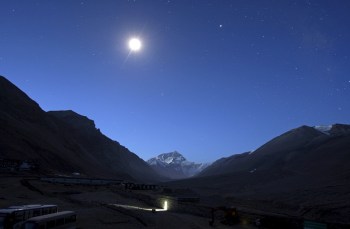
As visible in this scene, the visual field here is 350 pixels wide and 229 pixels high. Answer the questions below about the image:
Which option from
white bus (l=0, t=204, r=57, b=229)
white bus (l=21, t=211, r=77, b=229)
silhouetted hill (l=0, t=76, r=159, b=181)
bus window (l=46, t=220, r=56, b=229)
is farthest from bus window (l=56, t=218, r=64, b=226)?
silhouetted hill (l=0, t=76, r=159, b=181)

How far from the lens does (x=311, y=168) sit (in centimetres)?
10794

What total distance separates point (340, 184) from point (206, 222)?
171ft

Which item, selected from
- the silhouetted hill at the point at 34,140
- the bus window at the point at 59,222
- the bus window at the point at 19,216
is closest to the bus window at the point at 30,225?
the bus window at the point at 19,216

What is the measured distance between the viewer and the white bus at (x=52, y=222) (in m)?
21.5

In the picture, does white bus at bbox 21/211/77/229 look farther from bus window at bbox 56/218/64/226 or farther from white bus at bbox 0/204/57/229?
white bus at bbox 0/204/57/229

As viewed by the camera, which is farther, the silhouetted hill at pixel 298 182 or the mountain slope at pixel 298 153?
the mountain slope at pixel 298 153

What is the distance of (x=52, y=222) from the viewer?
2331 cm

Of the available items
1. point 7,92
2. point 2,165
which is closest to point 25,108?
point 7,92

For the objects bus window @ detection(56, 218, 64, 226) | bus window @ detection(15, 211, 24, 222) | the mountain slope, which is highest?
the mountain slope

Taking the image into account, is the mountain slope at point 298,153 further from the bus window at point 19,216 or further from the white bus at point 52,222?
the bus window at point 19,216

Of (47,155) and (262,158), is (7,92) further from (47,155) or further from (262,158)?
(262,158)

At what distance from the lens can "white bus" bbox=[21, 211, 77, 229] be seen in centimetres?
2152

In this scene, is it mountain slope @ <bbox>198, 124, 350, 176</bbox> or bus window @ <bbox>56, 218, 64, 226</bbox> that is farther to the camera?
mountain slope @ <bbox>198, 124, 350, 176</bbox>

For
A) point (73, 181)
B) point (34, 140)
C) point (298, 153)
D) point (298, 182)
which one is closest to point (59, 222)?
point (73, 181)
